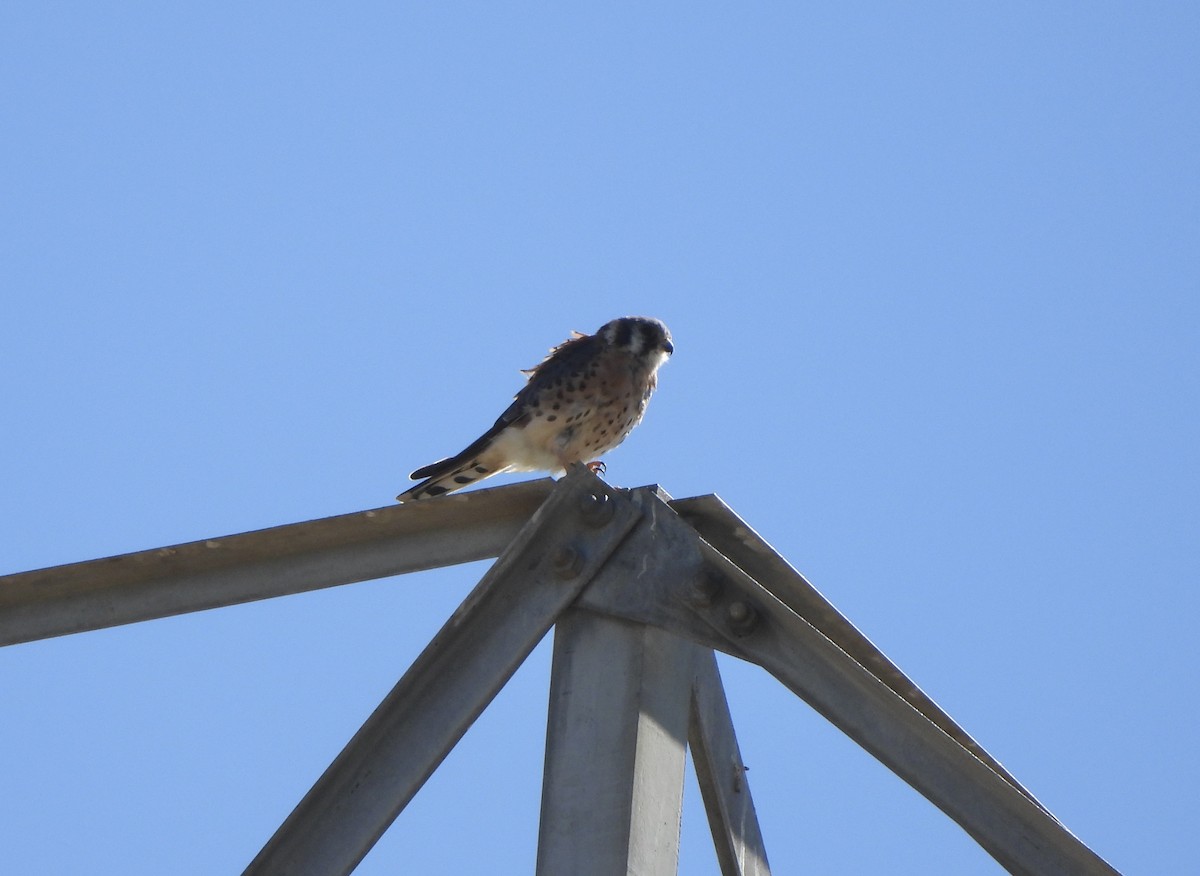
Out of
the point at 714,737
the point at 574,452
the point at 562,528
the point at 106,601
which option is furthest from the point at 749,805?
the point at 574,452

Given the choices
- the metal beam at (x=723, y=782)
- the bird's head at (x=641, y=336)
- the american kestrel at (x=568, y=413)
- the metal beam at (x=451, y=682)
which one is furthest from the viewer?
the bird's head at (x=641, y=336)

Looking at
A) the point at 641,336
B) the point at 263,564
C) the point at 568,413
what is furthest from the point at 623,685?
the point at 641,336

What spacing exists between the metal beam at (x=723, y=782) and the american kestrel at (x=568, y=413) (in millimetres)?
2901

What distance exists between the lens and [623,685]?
249 centimetres

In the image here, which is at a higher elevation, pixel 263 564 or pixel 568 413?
pixel 568 413

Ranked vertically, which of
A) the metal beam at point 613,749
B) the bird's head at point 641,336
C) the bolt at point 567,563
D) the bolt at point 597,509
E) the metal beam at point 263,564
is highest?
the bird's head at point 641,336

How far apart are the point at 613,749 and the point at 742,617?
12.3 inches

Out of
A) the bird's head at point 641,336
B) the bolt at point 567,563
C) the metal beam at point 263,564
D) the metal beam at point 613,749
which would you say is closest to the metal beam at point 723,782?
the metal beam at point 613,749

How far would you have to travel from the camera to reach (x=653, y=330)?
19.8 feet

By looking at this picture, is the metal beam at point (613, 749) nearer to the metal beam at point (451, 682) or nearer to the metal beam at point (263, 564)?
the metal beam at point (451, 682)

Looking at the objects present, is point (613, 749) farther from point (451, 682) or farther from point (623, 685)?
point (451, 682)

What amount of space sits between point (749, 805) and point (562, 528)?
0.68 meters

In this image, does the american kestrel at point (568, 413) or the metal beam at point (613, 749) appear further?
the american kestrel at point (568, 413)

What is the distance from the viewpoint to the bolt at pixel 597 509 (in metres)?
2.64
